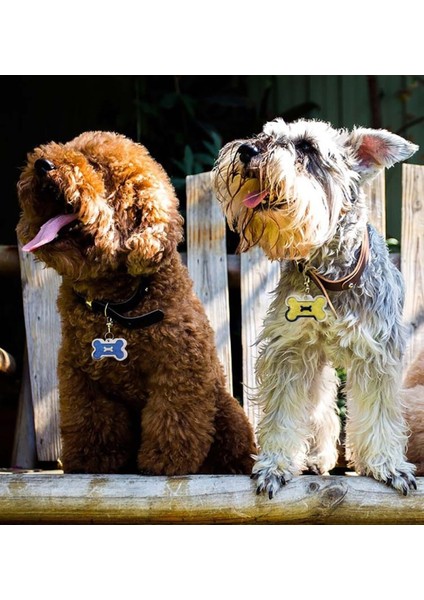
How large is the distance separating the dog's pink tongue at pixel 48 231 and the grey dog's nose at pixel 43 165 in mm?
156

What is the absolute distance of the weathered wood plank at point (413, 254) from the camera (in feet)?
11.8

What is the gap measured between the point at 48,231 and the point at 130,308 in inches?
14.4

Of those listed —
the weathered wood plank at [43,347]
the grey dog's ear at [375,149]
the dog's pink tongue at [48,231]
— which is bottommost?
the weathered wood plank at [43,347]

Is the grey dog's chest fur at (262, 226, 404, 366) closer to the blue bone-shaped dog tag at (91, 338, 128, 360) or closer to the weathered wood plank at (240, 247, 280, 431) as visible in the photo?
the blue bone-shaped dog tag at (91, 338, 128, 360)

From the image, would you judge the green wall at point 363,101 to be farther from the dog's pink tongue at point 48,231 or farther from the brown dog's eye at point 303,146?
the dog's pink tongue at point 48,231

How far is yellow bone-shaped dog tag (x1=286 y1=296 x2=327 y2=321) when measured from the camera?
8.45ft

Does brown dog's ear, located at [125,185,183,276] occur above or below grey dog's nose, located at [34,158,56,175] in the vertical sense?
below

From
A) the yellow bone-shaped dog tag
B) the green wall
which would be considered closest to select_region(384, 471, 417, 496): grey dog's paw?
the yellow bone-shaped dog tag

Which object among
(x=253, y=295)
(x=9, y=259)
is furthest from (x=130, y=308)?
(x=9, y=259)

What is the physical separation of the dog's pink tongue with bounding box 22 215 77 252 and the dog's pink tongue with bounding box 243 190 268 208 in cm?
51

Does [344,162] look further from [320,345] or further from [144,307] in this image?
[144,307]

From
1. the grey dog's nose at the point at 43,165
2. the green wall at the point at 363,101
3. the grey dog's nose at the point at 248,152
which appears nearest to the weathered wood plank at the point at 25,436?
the grey dog's nose at the point at 43,165

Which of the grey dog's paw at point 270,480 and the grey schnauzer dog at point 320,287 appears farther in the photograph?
the grey dog's paw at point 270,480
